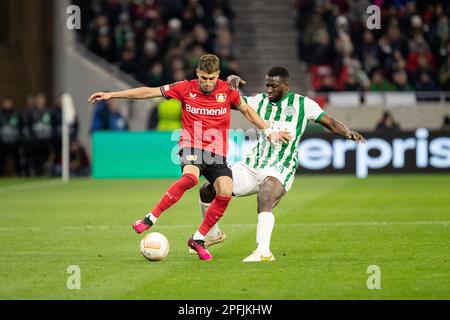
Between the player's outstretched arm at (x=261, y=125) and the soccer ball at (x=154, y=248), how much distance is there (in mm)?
1492

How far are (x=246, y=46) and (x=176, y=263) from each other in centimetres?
1923

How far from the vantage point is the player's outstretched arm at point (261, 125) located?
35.8 ft

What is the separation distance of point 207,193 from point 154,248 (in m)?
1.18

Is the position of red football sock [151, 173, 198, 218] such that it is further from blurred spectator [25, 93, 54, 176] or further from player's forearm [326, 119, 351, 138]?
blurred spectator [25, 93, 54, 176]

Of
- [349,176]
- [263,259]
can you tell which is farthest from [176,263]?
[349,176]

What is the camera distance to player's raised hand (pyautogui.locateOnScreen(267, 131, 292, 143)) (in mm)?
10906

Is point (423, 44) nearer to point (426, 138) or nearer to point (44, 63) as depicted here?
point (426, 138)

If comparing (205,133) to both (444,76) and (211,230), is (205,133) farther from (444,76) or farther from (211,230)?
(444,76)

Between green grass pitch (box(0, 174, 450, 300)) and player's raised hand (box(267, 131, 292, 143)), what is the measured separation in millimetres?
1127

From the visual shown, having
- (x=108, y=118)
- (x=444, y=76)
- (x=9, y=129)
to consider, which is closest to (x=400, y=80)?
(x=444, y=76)

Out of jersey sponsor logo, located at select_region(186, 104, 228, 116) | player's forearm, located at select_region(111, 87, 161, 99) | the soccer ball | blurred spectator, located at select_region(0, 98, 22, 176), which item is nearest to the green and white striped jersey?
jersey sponsor logo, located at select_region(186, 104, 228, 116)

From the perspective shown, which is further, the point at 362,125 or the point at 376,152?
the point at 362,125

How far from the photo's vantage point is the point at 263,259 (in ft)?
34.2

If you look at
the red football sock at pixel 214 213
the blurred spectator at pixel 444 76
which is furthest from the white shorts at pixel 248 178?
the blurred spectator at pixel 444 76
